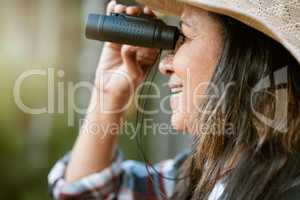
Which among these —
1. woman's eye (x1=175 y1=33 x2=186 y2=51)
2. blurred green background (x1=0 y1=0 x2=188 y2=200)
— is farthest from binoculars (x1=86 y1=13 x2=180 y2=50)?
blurred green background (x1=0 y1=0 x2=188 y2=200)

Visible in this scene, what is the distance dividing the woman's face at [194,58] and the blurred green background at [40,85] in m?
1.62

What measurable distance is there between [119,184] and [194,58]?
1.43 feet

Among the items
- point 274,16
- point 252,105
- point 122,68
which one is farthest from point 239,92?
point 122,68

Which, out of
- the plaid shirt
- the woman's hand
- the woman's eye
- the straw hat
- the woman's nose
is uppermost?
the straw hat

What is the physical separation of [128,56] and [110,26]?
7.6 inches

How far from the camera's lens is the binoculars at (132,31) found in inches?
40.1

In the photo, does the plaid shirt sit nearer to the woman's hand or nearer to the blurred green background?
the woman's hand

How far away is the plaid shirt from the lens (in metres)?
1.26

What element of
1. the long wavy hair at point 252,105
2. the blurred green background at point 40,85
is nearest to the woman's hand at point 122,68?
the long wavy hair at point 252,105

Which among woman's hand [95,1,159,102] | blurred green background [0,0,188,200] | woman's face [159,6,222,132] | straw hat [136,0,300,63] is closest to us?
straw hat [136,0,300,63]

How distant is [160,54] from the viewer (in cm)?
115

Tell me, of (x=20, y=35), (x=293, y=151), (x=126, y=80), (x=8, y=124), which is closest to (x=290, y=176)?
(x=293, y=151)

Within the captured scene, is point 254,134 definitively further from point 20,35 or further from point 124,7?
point 20,35

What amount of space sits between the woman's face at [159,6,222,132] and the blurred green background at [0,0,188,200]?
1.62 metres
